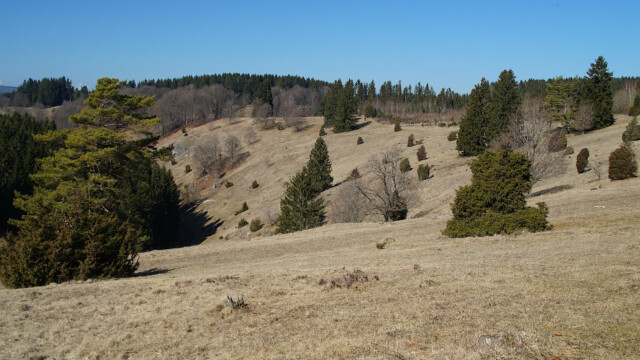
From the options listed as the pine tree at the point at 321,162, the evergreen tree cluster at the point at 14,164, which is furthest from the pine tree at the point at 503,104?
the evergreen tree cluster at the point at 14,164

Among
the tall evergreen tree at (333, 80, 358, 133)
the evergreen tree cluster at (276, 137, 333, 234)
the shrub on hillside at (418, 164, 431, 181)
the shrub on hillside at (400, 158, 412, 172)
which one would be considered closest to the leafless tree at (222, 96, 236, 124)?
the tall evergreen tree at (333, 80, 358, 133)

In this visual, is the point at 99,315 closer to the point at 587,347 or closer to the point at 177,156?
the point at 587,347

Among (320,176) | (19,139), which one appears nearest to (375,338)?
(320,176)

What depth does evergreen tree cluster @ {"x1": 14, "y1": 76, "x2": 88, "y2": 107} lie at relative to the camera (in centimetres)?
18262

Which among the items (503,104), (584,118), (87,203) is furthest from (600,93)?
(87,203)

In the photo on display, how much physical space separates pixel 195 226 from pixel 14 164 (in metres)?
25.1

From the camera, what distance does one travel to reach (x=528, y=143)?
29078 millimetres

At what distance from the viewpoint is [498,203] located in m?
17.6

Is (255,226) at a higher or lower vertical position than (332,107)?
lower

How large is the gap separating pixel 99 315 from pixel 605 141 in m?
53.1

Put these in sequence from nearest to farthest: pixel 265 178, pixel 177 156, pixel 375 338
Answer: pixel 375 338, pixel 265 178, pixel 177 156

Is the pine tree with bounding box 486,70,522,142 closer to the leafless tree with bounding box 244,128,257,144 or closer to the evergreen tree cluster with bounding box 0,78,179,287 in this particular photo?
the evergreen tree cluster with bounding box 0,78,179,287

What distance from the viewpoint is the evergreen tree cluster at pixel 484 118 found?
165 ft

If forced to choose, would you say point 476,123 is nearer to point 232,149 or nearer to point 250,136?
point 232,149
